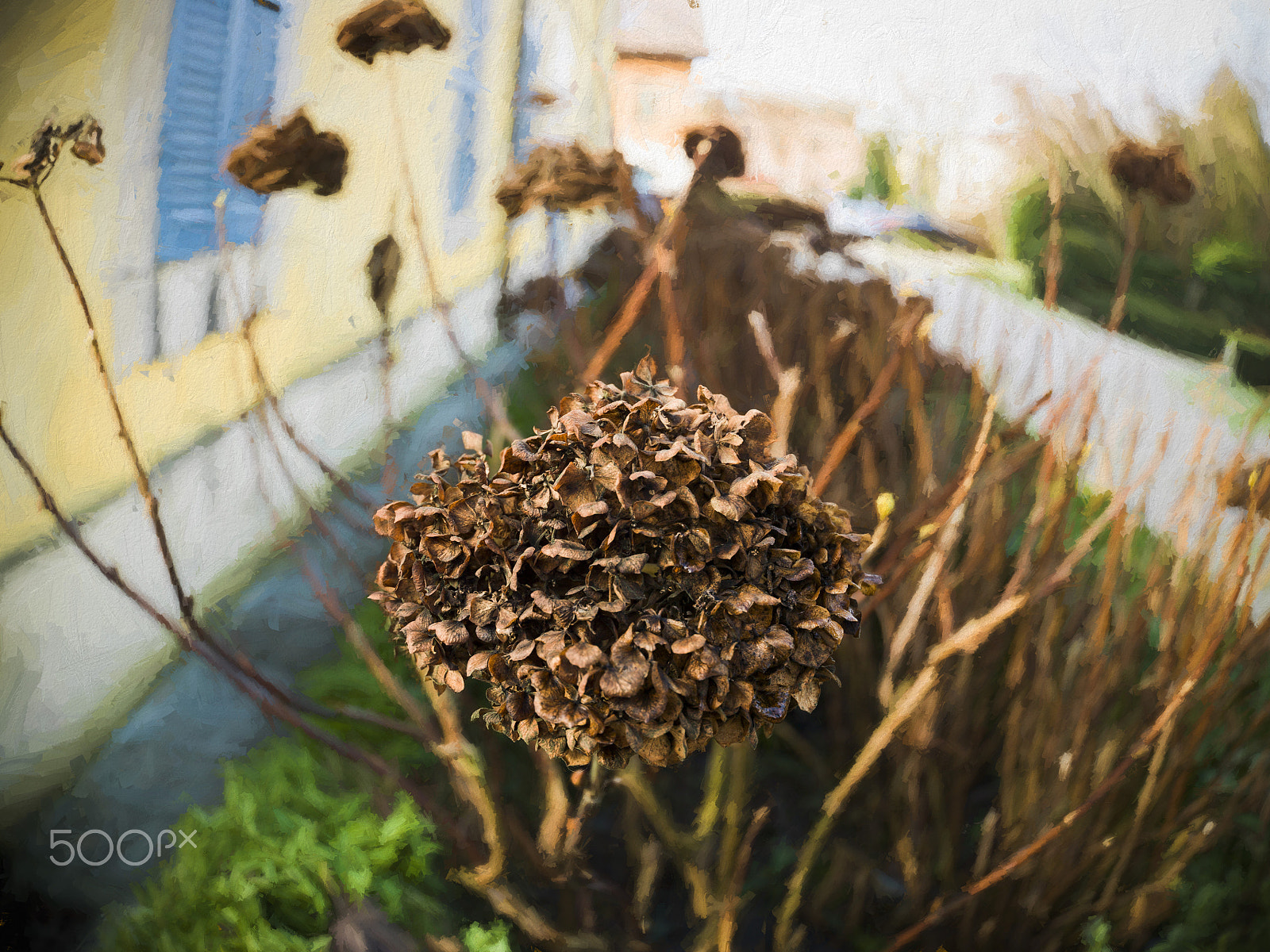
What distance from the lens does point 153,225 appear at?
1161 millimetres

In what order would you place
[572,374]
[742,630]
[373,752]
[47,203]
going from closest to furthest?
[742,630] → [47,203] → [373,752] → [572,374]

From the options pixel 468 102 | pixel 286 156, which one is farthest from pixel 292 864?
pixel 468 102

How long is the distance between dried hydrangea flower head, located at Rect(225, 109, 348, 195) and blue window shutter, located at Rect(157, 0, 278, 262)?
37 mm

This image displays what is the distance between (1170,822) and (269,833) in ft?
5.24

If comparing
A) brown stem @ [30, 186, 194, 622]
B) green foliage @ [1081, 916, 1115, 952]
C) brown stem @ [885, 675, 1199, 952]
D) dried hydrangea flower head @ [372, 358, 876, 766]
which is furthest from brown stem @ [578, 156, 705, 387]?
green foliage @ [1081, 916, 1115, 952]

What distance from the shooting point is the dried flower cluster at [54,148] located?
1040 millimetres

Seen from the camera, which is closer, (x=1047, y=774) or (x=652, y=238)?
(x=1047, y=774)

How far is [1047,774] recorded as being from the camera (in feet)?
4.02

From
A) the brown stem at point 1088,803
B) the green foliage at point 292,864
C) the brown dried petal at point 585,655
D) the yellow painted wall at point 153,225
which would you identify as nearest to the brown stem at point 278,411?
the yellow painted wall at point 153,225

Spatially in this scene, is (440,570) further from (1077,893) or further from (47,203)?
(1077,893)

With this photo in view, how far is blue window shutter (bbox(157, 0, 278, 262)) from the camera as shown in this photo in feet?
3.75

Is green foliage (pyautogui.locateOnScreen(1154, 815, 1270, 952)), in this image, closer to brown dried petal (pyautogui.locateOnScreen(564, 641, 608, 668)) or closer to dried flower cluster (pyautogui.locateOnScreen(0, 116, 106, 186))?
brown dried petal (pyautogui.locateOnScreen(564, 641, 608, 668))

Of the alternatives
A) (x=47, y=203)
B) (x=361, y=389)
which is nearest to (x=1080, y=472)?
(x=361, y=389)

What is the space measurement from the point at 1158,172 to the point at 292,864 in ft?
5.91
